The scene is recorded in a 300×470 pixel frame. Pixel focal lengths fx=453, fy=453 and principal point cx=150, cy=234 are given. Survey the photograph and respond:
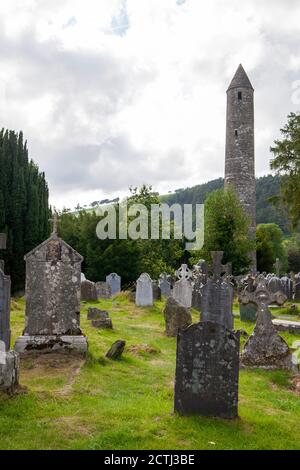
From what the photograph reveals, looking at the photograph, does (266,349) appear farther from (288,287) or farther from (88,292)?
(288,287)

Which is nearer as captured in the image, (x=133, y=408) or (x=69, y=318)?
(x=133, y=408)

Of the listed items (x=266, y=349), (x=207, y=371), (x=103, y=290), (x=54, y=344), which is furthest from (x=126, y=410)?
(x=103, y=290)

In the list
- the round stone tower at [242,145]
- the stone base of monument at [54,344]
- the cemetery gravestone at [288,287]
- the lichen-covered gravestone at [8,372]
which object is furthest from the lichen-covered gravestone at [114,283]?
the lichen-covered gravestone at [8,372]

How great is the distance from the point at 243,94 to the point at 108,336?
32107 millimetres

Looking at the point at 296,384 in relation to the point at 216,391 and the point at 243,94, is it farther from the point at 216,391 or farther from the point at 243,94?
the point at 243,94

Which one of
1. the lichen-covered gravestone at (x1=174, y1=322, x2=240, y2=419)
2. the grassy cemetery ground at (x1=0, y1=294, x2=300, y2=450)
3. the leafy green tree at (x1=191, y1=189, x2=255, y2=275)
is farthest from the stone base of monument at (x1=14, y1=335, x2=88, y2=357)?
the leafy green tree at (x1=191, y1=189, x2=255, y2=275)

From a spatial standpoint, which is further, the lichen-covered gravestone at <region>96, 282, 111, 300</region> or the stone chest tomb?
the lichen-covered gravestone at <region>96, 282, 111, 300</region>

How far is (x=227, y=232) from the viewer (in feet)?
106

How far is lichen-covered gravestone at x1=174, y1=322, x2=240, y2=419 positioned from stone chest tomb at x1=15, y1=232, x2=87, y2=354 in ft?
12.3

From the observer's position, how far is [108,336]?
1246 cm

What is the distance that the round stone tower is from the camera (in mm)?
38625

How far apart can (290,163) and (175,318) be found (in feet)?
43.6

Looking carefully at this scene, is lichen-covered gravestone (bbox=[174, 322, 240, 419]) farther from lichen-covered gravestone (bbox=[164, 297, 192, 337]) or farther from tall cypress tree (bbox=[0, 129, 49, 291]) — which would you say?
tall cypress tree (bbox=[0, 129, 49, 291])

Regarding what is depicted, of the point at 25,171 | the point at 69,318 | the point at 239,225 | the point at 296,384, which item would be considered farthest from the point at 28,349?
the point at 239,225
